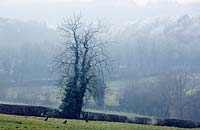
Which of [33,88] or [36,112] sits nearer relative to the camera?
[36,112]

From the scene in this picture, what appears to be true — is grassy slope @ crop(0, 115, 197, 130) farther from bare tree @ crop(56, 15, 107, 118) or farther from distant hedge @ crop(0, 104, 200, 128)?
bare tree @ crop(56, 15, 107, 118)

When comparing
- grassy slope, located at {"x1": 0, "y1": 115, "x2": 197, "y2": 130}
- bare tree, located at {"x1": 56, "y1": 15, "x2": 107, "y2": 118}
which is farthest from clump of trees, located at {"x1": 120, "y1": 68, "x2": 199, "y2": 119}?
grassy slope, located at {"x1": 0, "y1": 115, "x2": 197, "y2": 130}

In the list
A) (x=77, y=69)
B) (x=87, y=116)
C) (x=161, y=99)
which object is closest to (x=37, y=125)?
(x=87, y=116)

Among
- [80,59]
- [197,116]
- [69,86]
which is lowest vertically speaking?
[197,116]

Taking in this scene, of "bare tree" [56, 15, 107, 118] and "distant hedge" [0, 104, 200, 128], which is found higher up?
"bare tree" [56, 15, 107, 118]

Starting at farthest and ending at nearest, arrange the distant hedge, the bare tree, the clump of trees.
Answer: the clump of trees → the bare tree → the distant hedge

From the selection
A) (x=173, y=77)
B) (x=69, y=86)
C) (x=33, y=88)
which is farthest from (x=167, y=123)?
(x=33, y=88)

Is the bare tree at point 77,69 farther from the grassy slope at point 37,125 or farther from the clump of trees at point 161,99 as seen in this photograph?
the clump of trees at point 161,99

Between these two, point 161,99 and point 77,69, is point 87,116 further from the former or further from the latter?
point 161,99

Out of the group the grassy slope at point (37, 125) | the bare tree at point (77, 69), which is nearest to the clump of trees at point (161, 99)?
the bare tree at point (77, 69)

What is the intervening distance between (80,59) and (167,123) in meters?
17.8

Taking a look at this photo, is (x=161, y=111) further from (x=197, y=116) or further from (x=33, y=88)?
(x=33, y=88)

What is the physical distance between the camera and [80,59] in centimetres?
6406

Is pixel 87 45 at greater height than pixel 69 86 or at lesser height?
greater
